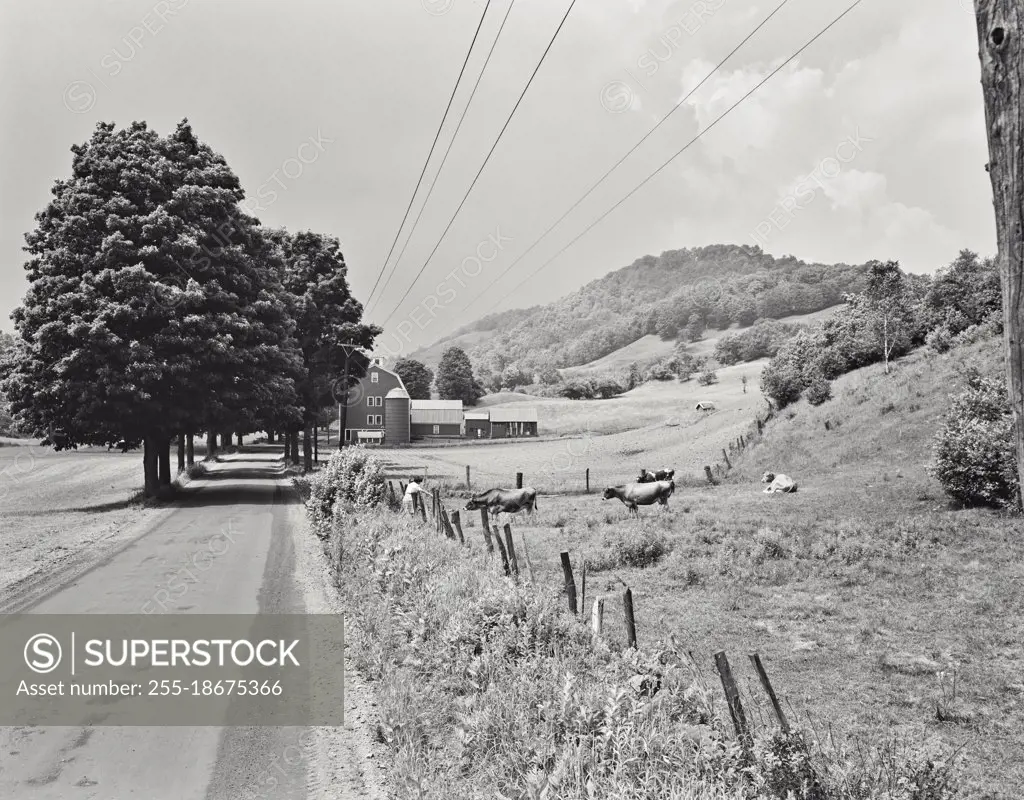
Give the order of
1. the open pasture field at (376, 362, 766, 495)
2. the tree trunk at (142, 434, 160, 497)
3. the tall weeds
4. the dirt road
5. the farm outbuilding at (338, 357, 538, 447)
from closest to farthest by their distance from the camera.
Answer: the tall weeds
the dirt road
the tree trunk at (142, 434, 160, 497)
the open pasture field at (376, 362, 766, 495)
the farm outbuilding at (338, 357, 538, 447)

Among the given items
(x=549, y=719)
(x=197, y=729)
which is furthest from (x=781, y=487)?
(x=197, y=729)

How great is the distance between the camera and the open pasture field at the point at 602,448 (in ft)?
149

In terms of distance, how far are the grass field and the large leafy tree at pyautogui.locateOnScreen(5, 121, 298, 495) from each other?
12682 mm

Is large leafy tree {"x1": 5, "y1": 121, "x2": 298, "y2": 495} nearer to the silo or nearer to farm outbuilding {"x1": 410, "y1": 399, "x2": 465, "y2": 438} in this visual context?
the silo

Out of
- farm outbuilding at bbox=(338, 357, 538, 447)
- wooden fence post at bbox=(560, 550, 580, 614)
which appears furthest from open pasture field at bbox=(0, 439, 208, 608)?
farm outbuilding at bbox=(338, 357, 538, 447)

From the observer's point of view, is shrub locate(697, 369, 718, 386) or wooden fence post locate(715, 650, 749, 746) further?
shrub locate(697, 369, 718, 386)

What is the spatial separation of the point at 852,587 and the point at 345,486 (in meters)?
14.3

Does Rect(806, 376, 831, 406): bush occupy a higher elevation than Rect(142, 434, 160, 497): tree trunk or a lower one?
higher

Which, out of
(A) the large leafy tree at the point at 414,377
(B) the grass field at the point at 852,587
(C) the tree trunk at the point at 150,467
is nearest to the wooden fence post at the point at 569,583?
(B) the grass field at the point at 852,587

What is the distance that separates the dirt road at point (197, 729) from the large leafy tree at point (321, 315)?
2151 centimetres

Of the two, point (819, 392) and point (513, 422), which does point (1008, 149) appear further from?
point (513, 422)

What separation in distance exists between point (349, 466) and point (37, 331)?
16193mm

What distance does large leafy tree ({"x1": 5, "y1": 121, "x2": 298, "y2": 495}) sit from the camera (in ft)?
96.3

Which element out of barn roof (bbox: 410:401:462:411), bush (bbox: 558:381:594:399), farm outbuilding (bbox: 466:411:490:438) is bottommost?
farm outbuilding (bbox: 466:411:490:438)
